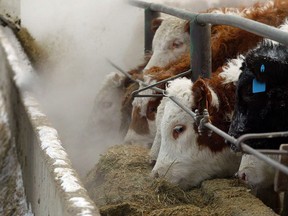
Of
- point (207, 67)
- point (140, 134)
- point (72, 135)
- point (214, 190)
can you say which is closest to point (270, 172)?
point (214, 190)

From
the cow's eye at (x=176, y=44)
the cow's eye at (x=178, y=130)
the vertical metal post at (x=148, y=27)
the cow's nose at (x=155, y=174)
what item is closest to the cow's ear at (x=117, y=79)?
the vertical metal post at (x=148, y=27)

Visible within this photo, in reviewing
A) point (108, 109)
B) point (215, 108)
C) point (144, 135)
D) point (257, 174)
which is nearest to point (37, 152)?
point (144, 135)

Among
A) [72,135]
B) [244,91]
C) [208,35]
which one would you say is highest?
[208,35]

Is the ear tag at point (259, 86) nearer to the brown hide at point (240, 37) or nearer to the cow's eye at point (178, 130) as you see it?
the cow's eye at point (178, 130)

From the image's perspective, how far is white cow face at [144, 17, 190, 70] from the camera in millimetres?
8133

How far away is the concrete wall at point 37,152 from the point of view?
4.51 metres

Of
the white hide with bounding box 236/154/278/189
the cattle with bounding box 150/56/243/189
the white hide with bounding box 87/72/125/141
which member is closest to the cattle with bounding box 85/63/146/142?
the white hide with bounding box 87/72/125/141

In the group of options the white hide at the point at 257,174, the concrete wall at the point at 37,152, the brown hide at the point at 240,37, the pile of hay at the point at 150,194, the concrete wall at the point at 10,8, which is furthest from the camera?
the concrete wall at the point at 10,8

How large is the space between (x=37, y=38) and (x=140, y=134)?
536 cm

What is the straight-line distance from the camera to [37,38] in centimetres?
1249

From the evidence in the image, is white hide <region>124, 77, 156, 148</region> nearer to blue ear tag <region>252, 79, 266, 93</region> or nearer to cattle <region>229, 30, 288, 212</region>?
cattle <region>229, 30, 288, 212</region>

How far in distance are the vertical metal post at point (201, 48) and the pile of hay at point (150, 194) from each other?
0.95 meters

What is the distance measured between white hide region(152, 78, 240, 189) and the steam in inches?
168

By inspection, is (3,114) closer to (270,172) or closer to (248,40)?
(248,40)
